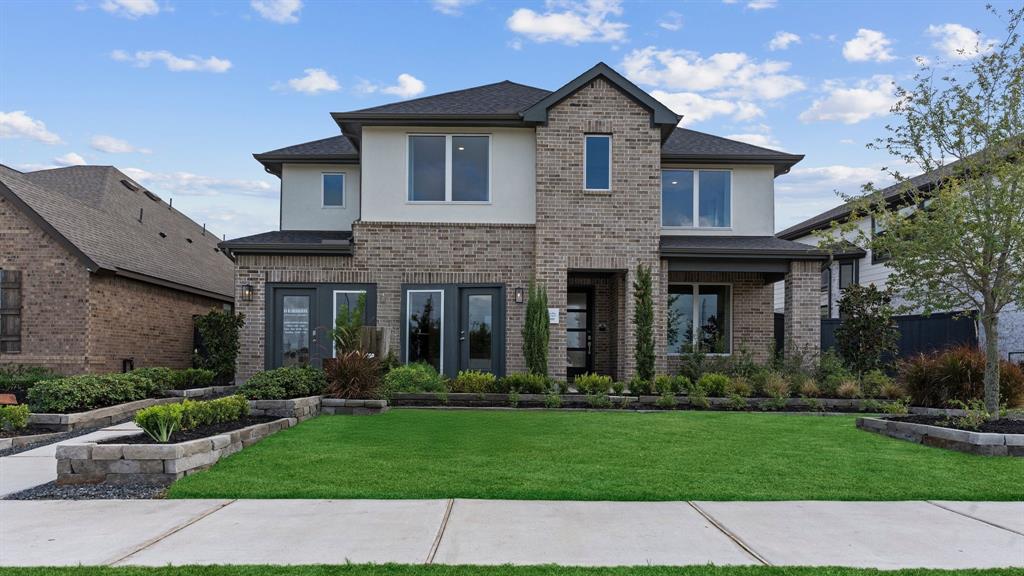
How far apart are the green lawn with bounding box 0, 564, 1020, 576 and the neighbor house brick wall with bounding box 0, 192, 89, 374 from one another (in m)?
11.8

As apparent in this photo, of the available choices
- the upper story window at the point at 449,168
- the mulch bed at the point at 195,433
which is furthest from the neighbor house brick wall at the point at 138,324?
the mulch bed at the point at 195,433

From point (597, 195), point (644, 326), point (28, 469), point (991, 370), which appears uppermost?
point (597, 195)

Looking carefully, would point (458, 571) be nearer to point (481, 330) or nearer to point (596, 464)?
point (596, 464)

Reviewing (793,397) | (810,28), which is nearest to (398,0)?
(810,28)

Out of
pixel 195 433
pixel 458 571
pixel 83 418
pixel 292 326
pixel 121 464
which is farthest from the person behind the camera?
pixel 292 326

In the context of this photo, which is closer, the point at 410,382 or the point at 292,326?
the point at 410,382

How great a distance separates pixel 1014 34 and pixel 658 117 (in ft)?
22.4

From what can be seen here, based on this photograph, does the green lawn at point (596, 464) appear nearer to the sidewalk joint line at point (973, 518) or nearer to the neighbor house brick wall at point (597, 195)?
the sidewalk joint line at point (973, 518)

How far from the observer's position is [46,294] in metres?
14.0

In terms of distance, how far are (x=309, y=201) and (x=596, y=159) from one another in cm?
726

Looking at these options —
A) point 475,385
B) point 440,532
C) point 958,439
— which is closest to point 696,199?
point 475,385

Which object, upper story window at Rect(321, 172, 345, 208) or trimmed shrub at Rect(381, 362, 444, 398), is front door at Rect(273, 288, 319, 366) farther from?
trimmed shrub at Rect(381, 362, 444, 398)

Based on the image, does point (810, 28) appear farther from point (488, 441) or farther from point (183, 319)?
point (183, 319)

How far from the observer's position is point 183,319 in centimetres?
1855
